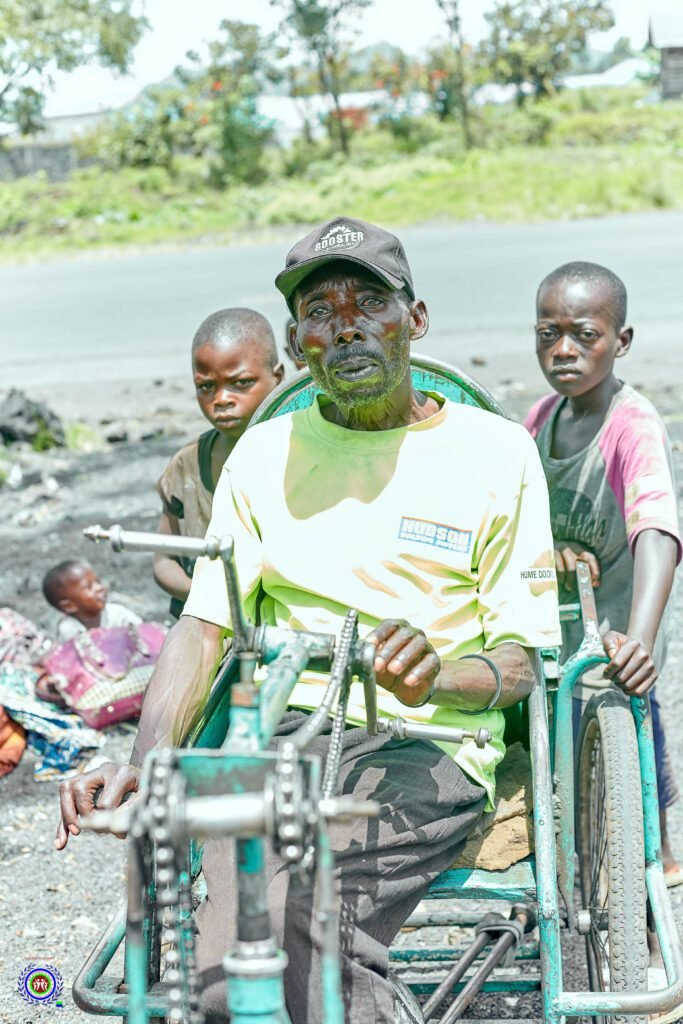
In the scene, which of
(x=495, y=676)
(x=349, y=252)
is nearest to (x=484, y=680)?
(x=495, y=676)

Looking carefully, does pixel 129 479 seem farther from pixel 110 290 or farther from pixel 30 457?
pixel 110 290

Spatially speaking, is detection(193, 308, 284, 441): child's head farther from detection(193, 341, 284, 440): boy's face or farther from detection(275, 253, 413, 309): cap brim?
detection(275, 253, 413, 309): cap brim

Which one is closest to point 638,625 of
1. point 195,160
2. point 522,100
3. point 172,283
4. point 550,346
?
point 550,346

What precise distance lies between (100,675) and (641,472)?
8.46 feet

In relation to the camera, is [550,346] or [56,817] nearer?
[550,346]

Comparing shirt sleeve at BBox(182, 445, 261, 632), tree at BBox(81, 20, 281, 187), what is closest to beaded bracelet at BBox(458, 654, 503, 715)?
shirt sleeve at BBox(182, 445, 261, 632)

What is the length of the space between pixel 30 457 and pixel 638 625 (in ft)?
24.2

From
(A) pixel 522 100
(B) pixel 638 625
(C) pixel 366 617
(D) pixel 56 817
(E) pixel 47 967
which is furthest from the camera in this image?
(A) pixel 522 100

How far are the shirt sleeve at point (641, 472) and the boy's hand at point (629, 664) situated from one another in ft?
1.37

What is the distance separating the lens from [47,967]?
3.46 meters

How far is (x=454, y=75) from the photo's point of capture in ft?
133

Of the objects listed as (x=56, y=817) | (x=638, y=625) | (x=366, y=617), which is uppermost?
(x=366, y=617)

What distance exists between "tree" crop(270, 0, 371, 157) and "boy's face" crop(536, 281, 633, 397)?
3675cm

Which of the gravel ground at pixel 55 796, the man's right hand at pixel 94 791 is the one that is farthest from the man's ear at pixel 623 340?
the man's right hand at pixel 94 791
